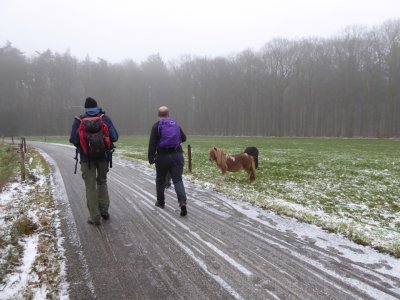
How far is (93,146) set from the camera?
5.54m

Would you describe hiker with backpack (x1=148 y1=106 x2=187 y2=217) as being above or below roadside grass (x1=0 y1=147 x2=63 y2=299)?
above

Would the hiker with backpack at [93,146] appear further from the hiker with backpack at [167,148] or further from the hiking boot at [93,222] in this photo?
the hiker with backpack at [167,148]

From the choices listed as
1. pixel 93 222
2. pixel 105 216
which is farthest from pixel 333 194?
pixel 93 222

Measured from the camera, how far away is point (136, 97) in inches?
3056

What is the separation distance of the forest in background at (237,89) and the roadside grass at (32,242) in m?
43.9

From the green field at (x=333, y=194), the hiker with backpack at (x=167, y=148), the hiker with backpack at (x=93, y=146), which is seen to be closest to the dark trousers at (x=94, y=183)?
the hiker with backpack at (x=93, y=146)

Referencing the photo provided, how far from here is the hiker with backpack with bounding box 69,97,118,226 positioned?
5547 mm

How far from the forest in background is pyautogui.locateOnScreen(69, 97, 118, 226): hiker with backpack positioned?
1814 inches

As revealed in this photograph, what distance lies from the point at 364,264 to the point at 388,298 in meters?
0.85

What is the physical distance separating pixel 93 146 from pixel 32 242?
1.78 m

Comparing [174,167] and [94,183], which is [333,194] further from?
[94,183]

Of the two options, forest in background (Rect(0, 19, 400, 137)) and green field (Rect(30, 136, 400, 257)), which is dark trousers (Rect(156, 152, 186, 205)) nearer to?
green field (Rect(30, 136, 400, 257))

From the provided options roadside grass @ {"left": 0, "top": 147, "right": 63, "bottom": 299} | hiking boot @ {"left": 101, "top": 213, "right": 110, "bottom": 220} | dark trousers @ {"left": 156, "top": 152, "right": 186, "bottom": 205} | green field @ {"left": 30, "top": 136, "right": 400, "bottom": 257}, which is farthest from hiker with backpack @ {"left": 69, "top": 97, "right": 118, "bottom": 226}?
green field @ {"left": 30, "top": 136, "right": 400, "bottom": 257}

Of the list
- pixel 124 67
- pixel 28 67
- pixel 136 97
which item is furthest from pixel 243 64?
pixel 28 67
